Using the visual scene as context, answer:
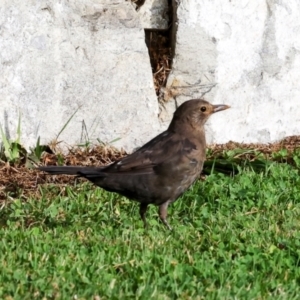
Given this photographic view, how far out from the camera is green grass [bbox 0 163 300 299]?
532 cm

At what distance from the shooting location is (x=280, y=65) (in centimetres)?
923

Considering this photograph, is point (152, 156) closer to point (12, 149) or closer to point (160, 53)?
point (12, 149)

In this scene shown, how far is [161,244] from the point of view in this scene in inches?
242

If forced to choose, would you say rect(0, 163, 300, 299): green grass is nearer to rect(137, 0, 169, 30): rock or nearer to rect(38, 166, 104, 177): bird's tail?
rect(38, 166, 104, 177): bird's tail

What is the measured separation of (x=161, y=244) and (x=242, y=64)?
10.9 ft

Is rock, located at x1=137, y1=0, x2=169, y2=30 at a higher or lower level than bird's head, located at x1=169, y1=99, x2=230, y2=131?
higher

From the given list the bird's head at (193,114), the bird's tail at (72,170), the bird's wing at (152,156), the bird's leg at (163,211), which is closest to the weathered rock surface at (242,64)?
the bird's head at (193,114)

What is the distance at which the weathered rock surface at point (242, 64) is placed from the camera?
8.84 metres

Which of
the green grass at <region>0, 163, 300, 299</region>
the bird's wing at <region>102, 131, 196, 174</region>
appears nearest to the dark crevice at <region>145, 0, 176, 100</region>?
the green grass at <region>0, 163, 300, 299</region>

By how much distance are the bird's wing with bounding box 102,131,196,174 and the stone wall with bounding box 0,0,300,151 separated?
1736 mm

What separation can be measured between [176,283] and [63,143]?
3.45 metres

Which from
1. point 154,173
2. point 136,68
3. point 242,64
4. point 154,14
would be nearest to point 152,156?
point 154,173

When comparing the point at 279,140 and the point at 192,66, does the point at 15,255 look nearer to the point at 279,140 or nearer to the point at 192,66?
the point at 192,66

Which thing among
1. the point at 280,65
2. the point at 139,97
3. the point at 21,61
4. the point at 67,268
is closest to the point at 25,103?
the point at 21,61
